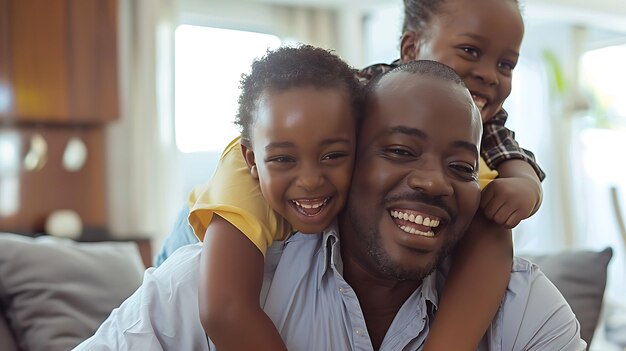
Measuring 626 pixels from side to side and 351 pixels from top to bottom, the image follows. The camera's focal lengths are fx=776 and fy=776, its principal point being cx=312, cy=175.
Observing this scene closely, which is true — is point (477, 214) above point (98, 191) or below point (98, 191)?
above

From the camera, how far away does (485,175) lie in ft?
5.05

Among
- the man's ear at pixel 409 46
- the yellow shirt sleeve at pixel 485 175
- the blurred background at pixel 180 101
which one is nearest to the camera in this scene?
the yellow shirt sleeve at pixel 485 175

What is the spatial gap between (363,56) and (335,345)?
544 cm

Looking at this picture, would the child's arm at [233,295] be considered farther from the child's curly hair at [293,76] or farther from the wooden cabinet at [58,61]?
the wooden cabinet at [58,61]

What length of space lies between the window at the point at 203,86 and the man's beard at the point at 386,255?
4328 millimetres

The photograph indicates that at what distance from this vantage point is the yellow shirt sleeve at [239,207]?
134 centimetres

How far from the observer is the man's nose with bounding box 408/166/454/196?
128 centimetres

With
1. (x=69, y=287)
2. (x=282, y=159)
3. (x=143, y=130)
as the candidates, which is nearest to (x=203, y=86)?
(x=143, y=130)

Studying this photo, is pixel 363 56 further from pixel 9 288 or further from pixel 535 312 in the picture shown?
pixel 535 312

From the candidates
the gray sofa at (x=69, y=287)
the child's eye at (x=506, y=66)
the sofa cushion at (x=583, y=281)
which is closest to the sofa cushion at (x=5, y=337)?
the gray sofa at (x=69, y=287)

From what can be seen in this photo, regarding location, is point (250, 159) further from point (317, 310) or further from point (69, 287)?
point (69, 287)

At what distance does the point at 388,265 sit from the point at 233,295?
276 millimetres

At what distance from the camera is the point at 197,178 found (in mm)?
5891

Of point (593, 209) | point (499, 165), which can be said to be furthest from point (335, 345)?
point (593, 209)
